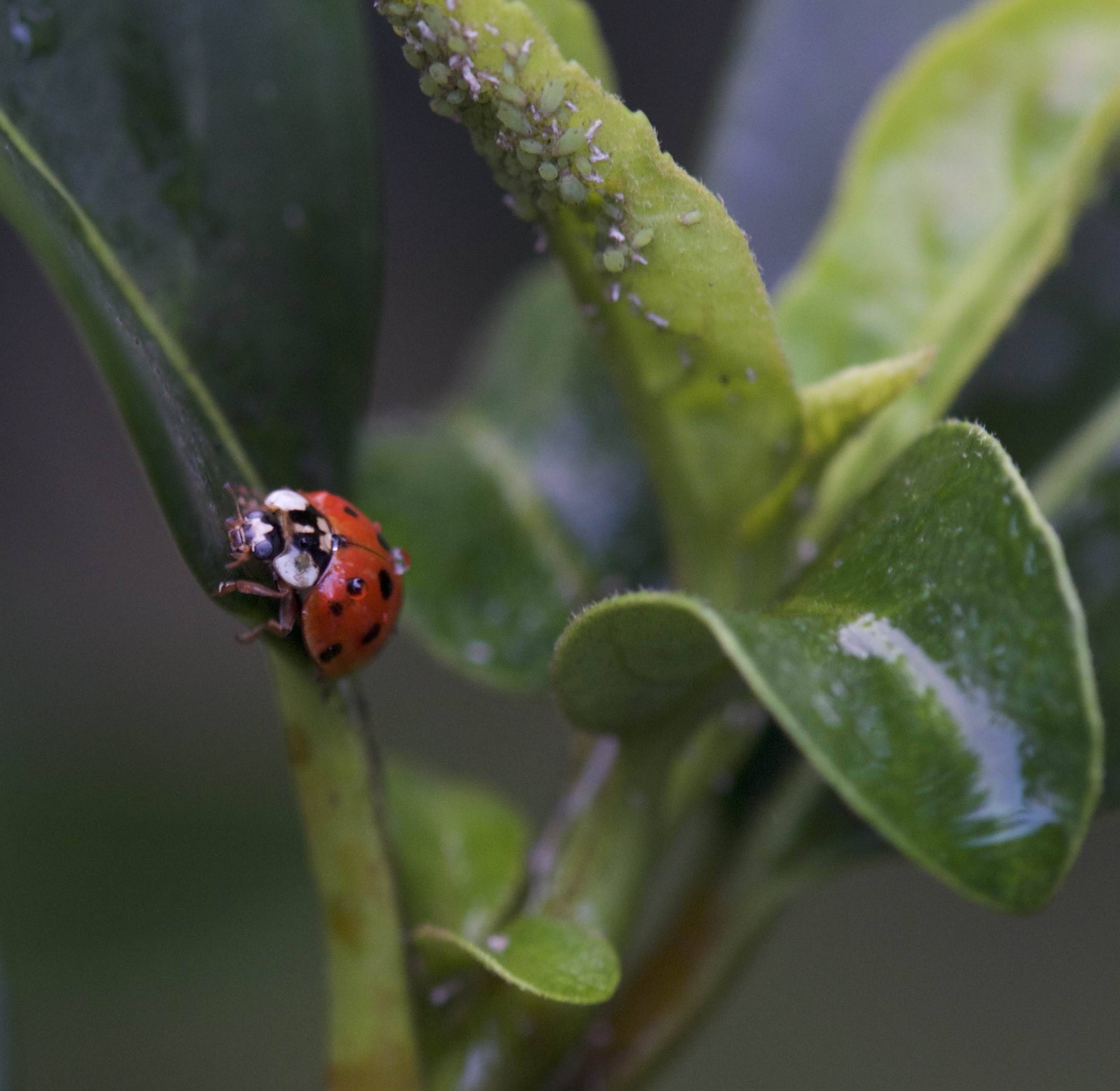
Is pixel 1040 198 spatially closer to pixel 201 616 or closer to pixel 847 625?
pixel 847 625

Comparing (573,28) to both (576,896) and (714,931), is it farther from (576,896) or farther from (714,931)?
(714,931)

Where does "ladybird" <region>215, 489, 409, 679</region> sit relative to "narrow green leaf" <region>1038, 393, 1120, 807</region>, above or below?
below

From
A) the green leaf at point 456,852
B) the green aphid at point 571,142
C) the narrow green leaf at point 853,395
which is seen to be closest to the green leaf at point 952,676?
the narrow green leaf at point 853,395

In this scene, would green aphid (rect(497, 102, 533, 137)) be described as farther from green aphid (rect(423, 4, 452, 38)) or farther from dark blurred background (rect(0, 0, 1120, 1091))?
dark blurred background (rect(0, 0, 1120, 1091))

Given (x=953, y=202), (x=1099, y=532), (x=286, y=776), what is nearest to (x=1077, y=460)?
(x=1099, y=532)

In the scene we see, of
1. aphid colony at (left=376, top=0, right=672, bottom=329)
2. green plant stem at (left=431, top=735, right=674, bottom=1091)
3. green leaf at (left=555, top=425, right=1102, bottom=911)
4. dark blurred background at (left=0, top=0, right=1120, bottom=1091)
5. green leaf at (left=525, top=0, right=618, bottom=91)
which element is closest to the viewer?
green leaf at (left=555, top=425, right=1102, bottom=911)

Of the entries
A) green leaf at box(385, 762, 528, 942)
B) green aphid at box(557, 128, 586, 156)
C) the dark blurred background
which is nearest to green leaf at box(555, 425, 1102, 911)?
green aphid at box(557, 128, 586, 156)

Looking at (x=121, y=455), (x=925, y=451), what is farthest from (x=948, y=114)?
(x=121, y=455)
